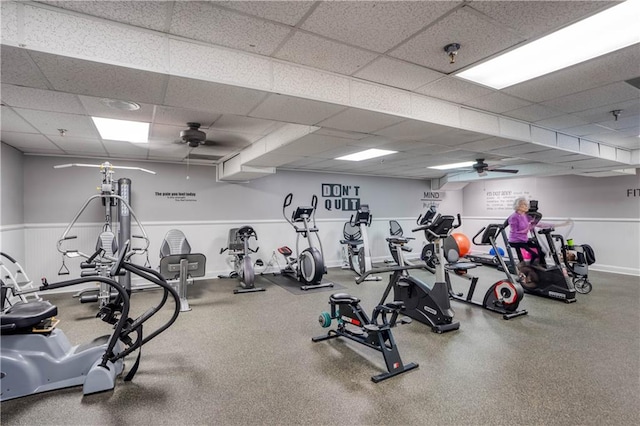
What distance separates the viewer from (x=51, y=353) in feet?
7.94

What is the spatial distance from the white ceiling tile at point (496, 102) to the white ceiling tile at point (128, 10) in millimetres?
2718

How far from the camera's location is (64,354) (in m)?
2.49

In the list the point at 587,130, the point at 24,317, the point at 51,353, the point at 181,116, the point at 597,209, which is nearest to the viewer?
the point at 24,317

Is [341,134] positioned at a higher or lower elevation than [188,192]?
higher

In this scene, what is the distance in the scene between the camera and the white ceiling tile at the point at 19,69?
1591mm

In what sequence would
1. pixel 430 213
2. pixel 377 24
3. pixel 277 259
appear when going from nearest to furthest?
1. pixel 377 24
2. pixel 430 213
3. pixel 277 259

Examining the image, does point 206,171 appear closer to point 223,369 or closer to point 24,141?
point 24,141

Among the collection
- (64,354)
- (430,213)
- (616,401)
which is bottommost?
(616,401)

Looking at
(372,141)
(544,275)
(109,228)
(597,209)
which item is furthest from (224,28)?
(597,209)

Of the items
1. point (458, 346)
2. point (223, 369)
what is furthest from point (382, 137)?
point (223, 369)

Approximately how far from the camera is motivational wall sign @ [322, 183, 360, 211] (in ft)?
25.7

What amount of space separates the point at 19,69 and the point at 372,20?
6.63 ft

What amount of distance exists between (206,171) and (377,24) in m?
5.44

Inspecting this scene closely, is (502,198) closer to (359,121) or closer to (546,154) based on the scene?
(546,154)
